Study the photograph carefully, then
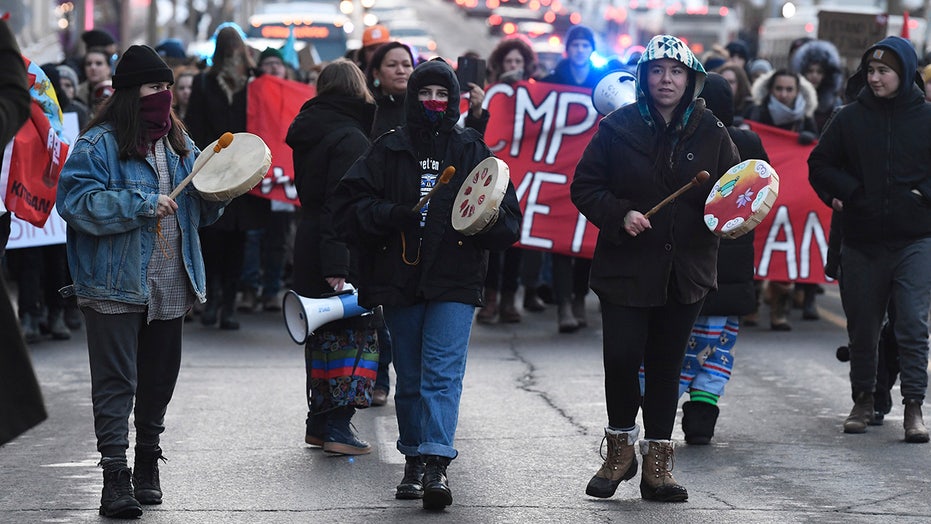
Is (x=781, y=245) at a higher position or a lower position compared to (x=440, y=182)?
lower

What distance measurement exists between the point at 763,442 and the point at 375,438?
1.89 meters

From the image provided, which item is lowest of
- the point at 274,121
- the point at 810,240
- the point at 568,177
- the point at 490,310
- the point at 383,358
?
the point at 490,310

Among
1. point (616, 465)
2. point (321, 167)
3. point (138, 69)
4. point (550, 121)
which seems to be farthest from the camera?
point (550, 121)

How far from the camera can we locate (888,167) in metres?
8.85

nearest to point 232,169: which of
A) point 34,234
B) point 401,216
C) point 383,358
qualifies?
point 401,216

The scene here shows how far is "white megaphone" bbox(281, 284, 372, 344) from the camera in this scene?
26.9 feet

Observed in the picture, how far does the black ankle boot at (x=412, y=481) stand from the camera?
7.21 meters

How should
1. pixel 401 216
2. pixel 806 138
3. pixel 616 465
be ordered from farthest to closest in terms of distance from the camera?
pixel 806 138
pixel 616 465
pixel 401 216

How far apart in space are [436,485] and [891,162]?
10.5ft

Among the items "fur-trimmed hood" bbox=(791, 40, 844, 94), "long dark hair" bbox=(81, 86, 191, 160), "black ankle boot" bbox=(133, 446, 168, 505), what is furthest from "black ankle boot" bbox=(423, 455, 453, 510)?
"fur-trimmed hood" bbox=(791, 40, 844, 94)

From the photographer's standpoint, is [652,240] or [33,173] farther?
[33,173]

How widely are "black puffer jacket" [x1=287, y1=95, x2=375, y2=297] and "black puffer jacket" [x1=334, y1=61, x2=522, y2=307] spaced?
1112mm

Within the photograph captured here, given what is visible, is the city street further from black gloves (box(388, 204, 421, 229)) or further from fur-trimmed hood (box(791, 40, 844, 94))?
fur-trimmed hood (box(791, 40, 844, 94))

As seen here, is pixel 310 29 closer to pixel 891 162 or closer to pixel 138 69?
pixel 891 162
